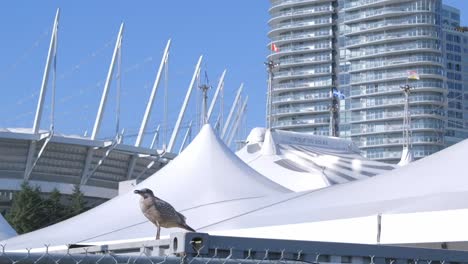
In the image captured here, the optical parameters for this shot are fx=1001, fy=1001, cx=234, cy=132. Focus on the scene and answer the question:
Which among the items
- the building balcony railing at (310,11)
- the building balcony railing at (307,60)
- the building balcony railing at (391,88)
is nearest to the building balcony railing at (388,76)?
the building balcony railing at (391,88)

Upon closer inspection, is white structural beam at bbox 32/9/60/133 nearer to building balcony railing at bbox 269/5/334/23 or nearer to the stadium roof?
the stadium roof

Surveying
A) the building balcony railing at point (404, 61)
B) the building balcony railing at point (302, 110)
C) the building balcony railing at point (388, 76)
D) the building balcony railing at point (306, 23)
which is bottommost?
the building balcony railing at point (302, 110)

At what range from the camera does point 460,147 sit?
2020cm

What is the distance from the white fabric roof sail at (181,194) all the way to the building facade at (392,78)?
3304 inches

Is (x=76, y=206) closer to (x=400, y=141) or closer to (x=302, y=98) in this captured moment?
(x=400, y=141)

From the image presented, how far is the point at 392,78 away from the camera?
114562 millimetres

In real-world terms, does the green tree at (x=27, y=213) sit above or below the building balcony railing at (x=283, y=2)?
below

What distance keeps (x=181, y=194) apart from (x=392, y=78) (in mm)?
90535

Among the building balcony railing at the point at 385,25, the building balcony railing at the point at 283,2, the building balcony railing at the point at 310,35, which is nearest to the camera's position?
the building balcony railing at the point at 385,25

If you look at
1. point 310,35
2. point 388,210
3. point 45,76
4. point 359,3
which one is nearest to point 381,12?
point 359,3

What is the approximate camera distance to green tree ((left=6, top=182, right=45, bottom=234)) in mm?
54906

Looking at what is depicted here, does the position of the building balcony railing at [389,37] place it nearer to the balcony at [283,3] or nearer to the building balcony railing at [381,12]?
the building balcony railing at [381,12]

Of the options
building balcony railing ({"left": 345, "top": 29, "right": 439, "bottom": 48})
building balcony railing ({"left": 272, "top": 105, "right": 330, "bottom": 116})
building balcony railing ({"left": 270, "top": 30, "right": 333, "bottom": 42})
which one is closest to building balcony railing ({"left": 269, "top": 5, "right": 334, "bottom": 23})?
building balcony railing ({"left": 270, "top": 30, "right": 333, "bottom": 42})

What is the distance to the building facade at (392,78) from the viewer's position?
113m
